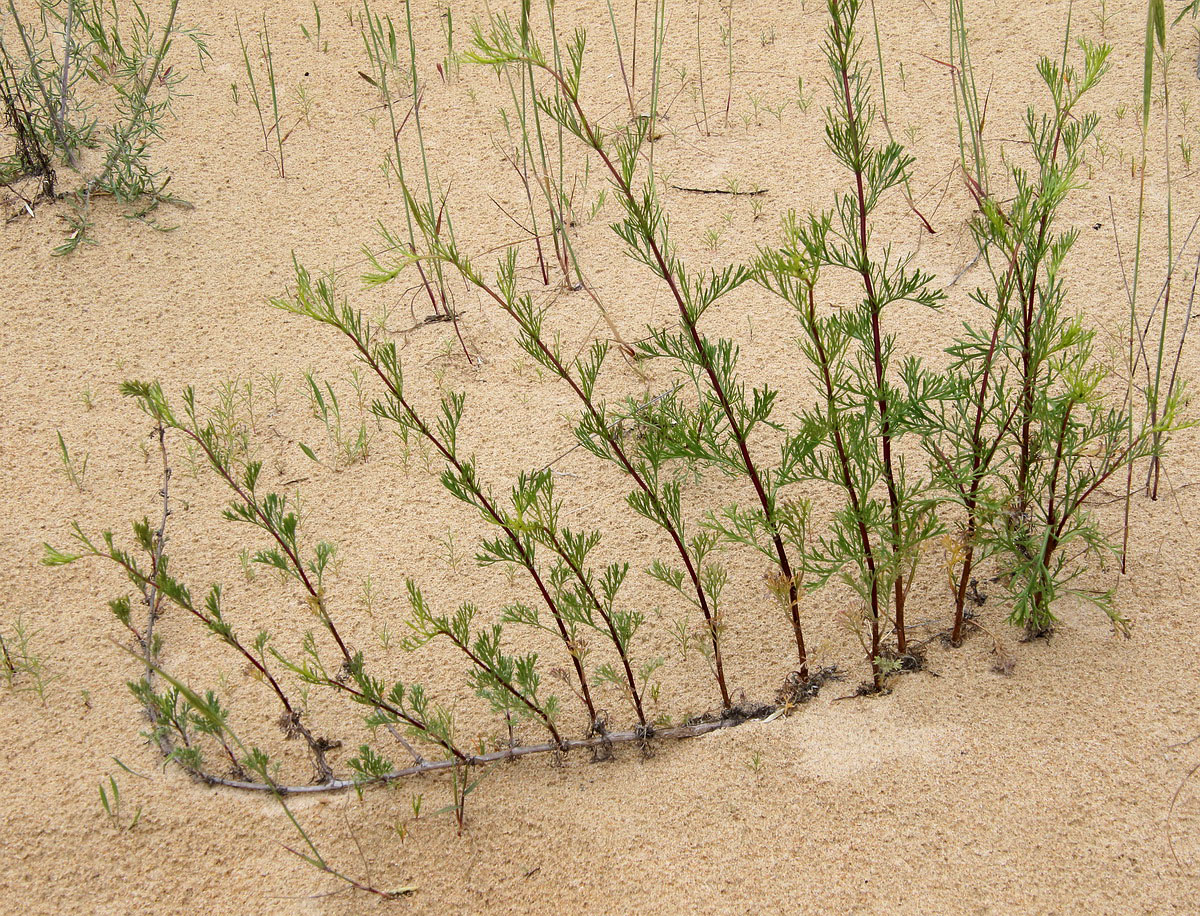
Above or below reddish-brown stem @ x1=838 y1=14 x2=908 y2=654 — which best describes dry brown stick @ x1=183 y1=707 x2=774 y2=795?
below

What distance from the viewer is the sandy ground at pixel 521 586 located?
2166 millimetres

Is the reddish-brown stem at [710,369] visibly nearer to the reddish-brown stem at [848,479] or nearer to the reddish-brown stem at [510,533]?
the reddish-brown stem at [848,479]

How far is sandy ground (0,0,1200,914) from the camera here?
217 centimetres

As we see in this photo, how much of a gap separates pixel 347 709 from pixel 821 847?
3.97 ft

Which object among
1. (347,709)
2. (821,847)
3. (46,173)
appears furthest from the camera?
(46,173)

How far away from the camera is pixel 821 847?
Answer: 2158 mm

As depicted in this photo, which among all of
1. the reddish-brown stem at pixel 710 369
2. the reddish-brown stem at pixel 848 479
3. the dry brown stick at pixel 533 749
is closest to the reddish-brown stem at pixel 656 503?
the dry brown stick at pixel 533 749

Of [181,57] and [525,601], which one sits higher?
[181,57]

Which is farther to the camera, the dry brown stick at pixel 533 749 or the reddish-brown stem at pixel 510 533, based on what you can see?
the dry brown stick at pixel 533 749

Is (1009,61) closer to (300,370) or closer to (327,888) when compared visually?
(300,370)

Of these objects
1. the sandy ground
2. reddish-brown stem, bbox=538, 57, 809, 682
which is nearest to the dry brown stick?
the sandy ground

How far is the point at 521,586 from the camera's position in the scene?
2938 millimetres

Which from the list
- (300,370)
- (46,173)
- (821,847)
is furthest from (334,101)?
(821,847)

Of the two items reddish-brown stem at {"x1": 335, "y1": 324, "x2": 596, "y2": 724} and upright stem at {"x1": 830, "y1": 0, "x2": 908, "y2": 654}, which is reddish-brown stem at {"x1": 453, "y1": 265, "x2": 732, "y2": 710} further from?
upright stem at {"x1": 830, "y1": 0, "x2": 908, "y2": 654}
